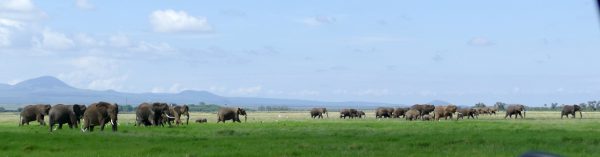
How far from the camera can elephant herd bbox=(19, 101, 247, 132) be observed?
3772 cm

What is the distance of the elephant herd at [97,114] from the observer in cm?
3772

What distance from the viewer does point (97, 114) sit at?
37688 millimetres

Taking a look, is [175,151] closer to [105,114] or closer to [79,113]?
[105,114]

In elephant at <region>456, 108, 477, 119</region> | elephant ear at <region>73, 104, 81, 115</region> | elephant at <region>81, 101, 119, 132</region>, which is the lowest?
elephant at <region>81, 101, 119, 132</region>

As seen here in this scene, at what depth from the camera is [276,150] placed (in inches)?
827

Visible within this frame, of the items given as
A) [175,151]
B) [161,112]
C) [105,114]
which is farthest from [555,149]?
[161,112]

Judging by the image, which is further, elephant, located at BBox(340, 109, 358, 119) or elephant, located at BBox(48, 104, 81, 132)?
elephant, located at BBox(340, 109, 358, 119)

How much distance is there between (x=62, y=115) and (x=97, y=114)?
15.1ft

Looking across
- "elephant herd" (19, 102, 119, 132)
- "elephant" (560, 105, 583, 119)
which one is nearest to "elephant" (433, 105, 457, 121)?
"elephant" (560, 105, 583, 119)

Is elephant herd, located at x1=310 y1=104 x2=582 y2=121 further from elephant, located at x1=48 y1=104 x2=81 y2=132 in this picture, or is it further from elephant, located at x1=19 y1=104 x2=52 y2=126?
elephant, located at x1=48 y1=104 x2=81 y2=132

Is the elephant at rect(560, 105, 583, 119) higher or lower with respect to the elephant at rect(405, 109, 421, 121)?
higher

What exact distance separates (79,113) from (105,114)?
5.76 metres

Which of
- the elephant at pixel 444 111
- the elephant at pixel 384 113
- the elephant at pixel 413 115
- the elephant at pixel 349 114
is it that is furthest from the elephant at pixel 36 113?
the elephant at pixel 349 114

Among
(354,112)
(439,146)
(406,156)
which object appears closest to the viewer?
(406,156)
